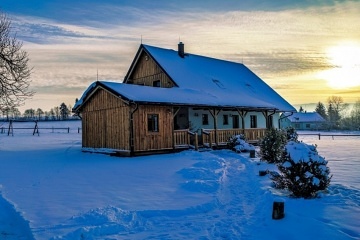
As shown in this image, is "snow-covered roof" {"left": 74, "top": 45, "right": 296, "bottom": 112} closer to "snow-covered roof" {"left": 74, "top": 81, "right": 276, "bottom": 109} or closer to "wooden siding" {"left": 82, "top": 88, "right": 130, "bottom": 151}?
"snow-covered roof" {"left": 74, "top": 81, "right": 276, "bottom": 109}

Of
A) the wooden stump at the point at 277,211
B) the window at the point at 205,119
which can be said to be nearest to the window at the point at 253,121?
A: the window at the point at 205,119

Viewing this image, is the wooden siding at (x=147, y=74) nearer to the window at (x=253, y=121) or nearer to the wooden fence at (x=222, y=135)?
the wooden fence at (x=222, y=135)

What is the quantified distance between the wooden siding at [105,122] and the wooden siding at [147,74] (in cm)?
607

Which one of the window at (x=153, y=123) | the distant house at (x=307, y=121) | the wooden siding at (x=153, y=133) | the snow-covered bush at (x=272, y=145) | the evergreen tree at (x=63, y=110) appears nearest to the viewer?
the snow-covered bush at (x=272, y=145)

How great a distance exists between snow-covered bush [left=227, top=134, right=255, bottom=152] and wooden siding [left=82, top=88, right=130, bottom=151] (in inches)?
306

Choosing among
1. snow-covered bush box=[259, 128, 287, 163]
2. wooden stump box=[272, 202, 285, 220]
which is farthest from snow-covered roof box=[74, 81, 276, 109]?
wooden stump box=[272, 202, 285, 220]

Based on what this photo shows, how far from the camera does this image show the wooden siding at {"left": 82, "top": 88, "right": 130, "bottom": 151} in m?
18.0

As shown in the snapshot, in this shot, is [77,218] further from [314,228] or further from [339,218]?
[339,218]

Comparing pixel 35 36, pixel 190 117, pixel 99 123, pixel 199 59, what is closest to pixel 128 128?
pixel 99 123

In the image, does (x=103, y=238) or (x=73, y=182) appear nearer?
(x=103, y=238)

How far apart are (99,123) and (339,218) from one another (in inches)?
648

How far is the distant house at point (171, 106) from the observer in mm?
18094

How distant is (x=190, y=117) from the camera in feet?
73.6

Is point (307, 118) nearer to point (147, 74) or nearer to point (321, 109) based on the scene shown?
point (321, 109)
